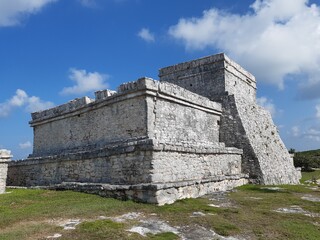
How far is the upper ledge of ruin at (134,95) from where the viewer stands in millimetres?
11742

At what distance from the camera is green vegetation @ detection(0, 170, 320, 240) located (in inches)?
247

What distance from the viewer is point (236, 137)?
1562 cm

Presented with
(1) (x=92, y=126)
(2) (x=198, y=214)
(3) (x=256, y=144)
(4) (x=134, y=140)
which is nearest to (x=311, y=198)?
(3) (x=256, y=144)

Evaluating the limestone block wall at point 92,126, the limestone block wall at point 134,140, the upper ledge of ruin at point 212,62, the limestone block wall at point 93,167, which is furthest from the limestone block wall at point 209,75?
the limestone block wall at point 93,167

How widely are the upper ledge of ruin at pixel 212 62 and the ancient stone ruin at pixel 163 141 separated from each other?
5 cm

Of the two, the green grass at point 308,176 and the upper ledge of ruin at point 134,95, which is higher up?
the upper ledge of ruin at point 134,95

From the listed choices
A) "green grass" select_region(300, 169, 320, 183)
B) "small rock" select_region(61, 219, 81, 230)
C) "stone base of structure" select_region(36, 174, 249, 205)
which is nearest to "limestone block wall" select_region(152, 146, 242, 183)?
"stone base of structure" select_region(36, 174, 249, 205)

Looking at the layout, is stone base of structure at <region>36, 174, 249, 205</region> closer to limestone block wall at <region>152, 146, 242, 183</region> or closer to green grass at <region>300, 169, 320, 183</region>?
limestone block wall at <region>152, 146, 242, 183</region>

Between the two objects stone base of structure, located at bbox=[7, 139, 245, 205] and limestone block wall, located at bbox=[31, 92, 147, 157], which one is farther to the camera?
limestone block wall, located at bbox=[31, 92, 147, 157]

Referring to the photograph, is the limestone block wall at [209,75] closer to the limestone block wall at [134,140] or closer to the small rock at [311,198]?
the limestone block wall at [134,140]

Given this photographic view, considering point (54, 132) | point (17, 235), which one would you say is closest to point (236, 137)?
point (54, 132)

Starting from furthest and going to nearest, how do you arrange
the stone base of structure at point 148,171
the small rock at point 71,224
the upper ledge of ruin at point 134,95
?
1. the upper ledge of ruin at point 134,95
2. the stone base of structure at point 148,171
3. the small rock at point 71,224

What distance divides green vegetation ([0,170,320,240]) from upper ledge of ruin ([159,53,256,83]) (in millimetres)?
8201

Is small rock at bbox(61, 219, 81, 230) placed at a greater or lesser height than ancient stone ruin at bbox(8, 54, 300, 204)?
lesser
